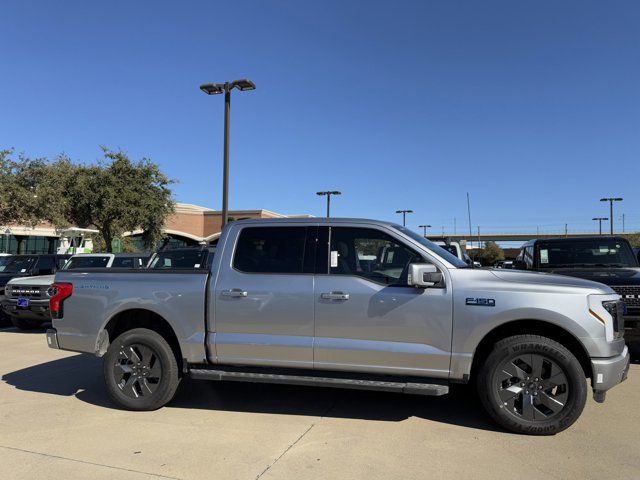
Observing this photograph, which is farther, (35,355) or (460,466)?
(35,355)

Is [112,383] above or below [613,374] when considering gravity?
below

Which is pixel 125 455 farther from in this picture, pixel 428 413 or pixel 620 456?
pixel 620 456

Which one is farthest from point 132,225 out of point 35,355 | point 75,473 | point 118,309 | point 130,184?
point 75,473

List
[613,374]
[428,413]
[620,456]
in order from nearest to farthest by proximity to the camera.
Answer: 1. [620,456]
2. [613,374]
3. [428,413]

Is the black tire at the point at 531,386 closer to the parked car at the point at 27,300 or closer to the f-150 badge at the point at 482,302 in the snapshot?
the f-150 badge at the point at 482,302

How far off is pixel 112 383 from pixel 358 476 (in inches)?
120

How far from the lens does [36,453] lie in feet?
14.2

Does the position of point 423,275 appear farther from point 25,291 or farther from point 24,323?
point 24,323

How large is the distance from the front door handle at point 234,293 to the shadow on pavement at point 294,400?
131 centimetres

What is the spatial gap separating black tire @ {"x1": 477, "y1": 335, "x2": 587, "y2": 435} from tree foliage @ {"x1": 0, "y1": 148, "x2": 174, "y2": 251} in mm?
23073

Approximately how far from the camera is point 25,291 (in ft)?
35.2

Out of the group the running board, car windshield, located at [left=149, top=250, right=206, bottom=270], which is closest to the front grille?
car windshield, located at [left=149, top=250, right=206, bottom=270]

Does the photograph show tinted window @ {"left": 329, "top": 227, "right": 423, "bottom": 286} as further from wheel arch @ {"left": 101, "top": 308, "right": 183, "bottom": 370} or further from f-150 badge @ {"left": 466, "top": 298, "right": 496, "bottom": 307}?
wheel arch @ {"left": 101, "top": 308, "right": 183, "bottom": 370}

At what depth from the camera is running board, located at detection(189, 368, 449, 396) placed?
15.3ft
